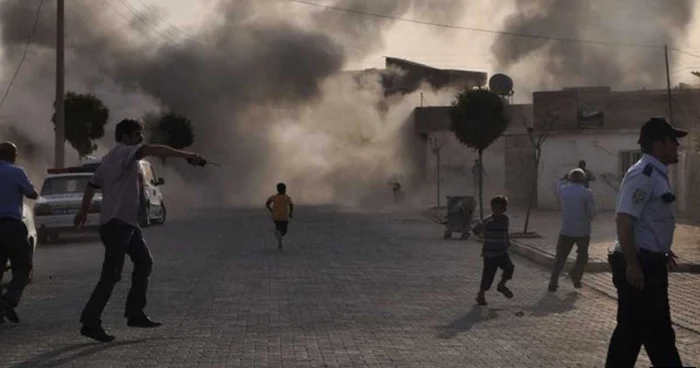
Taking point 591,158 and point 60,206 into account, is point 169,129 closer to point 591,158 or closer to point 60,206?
point 591,158

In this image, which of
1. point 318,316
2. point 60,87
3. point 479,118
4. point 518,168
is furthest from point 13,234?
point 518,168

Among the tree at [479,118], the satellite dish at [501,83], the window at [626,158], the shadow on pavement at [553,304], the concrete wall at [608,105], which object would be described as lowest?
the shadow on pavement at [553,304]

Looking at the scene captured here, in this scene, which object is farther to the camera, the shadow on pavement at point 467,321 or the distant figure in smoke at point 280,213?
the distant figure in smoke at point 280,213

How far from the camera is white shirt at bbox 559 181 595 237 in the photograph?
1441 cm

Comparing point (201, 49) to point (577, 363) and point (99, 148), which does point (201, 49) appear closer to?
point (99, 148)

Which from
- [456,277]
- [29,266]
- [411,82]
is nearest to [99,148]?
[411,82]

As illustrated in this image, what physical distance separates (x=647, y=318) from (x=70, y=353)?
461cm

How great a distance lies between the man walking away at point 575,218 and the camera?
14.4 meters

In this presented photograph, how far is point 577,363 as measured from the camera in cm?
874

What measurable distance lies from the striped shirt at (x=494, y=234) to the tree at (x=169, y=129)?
144 ft

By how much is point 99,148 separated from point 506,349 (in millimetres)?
51249

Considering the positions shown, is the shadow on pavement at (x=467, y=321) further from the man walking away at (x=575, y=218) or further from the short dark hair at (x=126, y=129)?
the short dark hair at (x=126, y=129)

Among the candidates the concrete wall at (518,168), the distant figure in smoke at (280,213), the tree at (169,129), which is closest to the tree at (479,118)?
the concrete wall at (518,168)

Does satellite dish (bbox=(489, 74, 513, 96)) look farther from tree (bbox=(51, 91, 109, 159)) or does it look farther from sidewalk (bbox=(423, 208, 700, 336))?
tree (bbox=(51, 91, 109, 159))
